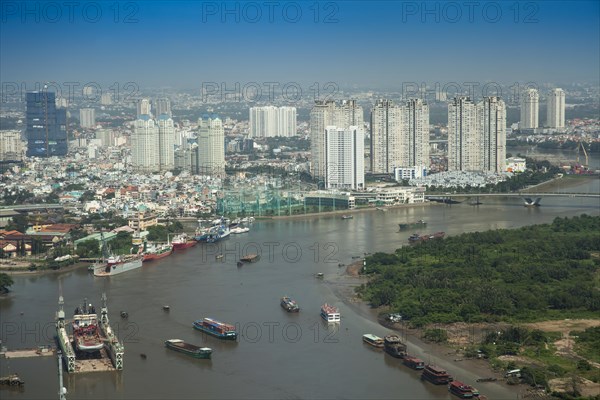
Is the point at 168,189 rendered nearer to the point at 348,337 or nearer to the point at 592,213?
the point at 592,213

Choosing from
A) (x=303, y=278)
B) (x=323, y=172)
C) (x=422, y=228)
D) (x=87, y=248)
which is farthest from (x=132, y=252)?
(x=323, y=172)

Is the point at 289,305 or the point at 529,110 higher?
the point at 529,110

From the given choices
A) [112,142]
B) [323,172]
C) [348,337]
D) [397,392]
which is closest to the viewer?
[397,392]

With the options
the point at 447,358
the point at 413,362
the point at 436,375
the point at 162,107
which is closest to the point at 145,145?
the point at 162,107

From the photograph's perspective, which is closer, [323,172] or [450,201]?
[450,201]

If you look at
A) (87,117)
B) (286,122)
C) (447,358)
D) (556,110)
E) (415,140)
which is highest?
(556,110)

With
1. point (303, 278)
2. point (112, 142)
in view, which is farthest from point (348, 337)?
point (112, 142)

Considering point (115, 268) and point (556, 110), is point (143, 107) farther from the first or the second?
point (115, 268)

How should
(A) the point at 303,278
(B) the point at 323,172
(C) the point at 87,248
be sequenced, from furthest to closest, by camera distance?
(B) the point at 323,172 < (C) the point at 87,248 < (A) the point at 303,278
